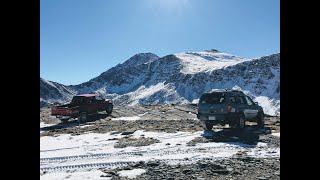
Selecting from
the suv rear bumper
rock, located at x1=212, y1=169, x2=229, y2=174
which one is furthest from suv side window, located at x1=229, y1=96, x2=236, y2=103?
rock, located at x1=212, y1=169, x2=229, y2=174

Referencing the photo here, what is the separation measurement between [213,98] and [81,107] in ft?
35.1

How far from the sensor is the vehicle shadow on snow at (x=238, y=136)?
1278 centimetres

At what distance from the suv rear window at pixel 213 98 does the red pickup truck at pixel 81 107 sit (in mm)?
10098

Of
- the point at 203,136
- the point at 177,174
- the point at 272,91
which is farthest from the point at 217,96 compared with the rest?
the point at 272,91

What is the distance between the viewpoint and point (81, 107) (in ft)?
74.0

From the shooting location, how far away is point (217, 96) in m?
15.4

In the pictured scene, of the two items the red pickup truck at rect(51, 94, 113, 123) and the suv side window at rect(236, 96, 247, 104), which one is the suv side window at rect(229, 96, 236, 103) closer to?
the suv side window at rect(236, 96, 247, 104)

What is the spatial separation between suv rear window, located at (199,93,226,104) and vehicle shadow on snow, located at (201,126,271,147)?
1498 millimetres

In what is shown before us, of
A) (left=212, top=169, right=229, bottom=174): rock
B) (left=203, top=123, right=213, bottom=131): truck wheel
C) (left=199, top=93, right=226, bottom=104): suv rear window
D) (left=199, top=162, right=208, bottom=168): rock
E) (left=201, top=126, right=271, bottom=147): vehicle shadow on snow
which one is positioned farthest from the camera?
(left=203, top=123, right=213, bottom=131): truck wheel

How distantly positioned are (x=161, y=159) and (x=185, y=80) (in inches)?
7053

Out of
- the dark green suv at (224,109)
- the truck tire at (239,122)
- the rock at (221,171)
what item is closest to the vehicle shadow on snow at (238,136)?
the truck tire at (239,122)

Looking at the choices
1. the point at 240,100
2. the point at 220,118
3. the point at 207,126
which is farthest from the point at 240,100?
the point at 207,126

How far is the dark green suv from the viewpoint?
14.9m
